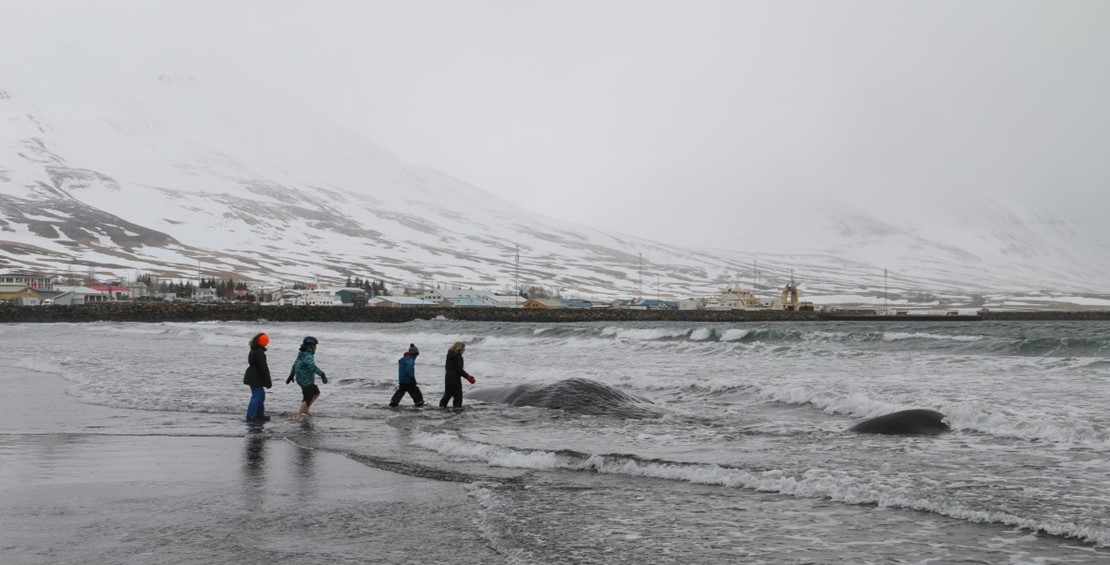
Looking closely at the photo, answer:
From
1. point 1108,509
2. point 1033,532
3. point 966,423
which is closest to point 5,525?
point 1033,532

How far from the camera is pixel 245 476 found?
1277 cm

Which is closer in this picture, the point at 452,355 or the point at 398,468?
the point at 398,468

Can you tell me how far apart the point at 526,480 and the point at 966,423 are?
9.19 m

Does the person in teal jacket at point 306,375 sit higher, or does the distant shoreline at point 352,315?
the distant shoreline at point 352,315

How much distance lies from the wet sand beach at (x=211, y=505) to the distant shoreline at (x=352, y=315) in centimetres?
10156

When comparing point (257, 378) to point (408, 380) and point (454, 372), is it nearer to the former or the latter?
point (408, 380)

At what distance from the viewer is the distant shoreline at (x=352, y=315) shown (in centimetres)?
11162

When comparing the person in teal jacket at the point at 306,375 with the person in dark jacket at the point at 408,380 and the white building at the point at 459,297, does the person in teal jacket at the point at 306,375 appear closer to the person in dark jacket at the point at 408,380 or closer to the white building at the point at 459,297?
the person in dark jacket at the point at 408,380

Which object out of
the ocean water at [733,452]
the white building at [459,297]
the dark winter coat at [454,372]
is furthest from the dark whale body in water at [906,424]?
the white building at [459,297]

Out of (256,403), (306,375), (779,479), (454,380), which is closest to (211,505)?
(779,479)

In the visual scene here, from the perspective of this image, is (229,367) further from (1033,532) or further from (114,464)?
(1033,532)

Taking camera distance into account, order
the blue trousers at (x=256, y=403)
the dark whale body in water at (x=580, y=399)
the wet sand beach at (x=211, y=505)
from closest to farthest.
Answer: the wet sand beach at (x=211, y=505)
the blue trousers at (x=256, y=403)
the dark whale body in water at (x=580, y=399)

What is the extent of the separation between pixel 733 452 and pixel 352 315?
106799mm

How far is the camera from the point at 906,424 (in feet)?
56.0
